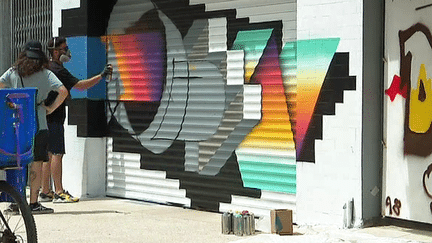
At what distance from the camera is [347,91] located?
744cm

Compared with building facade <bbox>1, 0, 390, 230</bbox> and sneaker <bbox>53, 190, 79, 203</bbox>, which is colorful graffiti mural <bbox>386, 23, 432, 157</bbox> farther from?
sneaker <bbox>53, 190, 79, 203</bbox>

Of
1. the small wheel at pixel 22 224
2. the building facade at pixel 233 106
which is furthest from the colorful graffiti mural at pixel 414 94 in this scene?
the small wheel at pixel 22 224

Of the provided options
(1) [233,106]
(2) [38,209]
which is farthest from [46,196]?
(1) [233,106]

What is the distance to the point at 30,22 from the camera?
39.9ft

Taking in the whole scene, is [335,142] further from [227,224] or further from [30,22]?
[30,22]

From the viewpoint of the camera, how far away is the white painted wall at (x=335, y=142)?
7.36m

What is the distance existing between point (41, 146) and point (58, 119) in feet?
3.35

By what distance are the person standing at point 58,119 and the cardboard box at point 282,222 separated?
336cm

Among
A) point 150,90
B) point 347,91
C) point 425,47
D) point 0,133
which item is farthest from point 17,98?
point 150,90

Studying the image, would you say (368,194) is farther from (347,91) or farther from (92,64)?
(92,64)

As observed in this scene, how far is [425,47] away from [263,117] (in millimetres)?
2078

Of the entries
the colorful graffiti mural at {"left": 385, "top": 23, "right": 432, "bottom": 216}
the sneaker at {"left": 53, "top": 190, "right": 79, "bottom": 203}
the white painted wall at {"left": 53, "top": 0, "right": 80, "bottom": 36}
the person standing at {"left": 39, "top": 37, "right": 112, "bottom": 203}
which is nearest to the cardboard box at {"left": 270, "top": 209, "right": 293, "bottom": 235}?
the colorful graffiti mural at {"left": 385, "top": 23, "right": 432, "bottom": 216}

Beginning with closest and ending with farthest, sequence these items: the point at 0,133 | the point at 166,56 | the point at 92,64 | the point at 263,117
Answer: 1. the point at 0,133
2. the point at 263,117
3. the point at 166,56
4. the point at 92,64

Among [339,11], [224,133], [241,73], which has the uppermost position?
[339,11]
